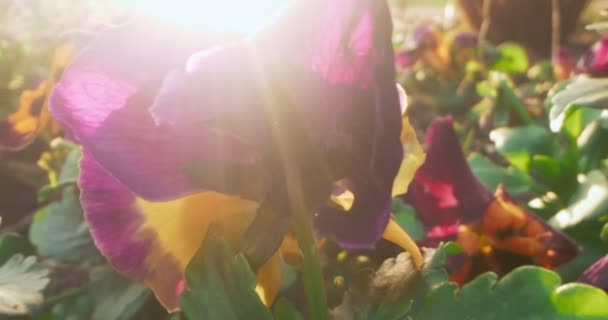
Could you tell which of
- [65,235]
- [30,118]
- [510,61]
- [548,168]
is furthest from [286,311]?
[510,61]

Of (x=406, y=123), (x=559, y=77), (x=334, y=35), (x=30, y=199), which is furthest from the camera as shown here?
(x=559, y=77)

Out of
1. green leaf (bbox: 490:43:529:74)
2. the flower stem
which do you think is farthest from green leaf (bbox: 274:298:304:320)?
green leaf (bbox: 490:43:529:74)

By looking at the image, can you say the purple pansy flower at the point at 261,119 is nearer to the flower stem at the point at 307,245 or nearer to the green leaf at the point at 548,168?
the flower stem at the point at 307,245

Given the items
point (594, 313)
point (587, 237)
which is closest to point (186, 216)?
point (594, 313)

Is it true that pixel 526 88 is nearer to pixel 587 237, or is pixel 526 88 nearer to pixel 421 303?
pixel 587 237

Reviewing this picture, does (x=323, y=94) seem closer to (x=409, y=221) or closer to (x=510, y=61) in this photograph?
(x=409, y=221)
